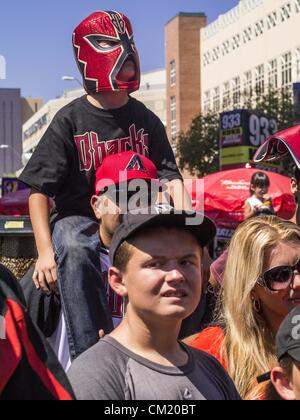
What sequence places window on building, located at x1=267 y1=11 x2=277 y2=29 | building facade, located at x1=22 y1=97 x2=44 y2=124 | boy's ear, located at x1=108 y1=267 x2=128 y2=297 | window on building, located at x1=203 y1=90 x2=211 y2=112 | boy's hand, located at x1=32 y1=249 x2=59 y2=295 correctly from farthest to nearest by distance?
building facade, located at x1=22 y1=97 x2=44 y2=124
window on building, located at x1=203 y1=90 x2=211 y2=112
window on building, located at x1=267 y1=11 x2=277 y2=29
boy's hand, located at x1=32 y1=249 x2=59 y2=295
boy's ear, located at x1=108 y1=267 x2=128 y2=297

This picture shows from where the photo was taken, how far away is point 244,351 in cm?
352

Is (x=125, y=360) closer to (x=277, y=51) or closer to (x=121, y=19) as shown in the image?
(x=121, y=19)

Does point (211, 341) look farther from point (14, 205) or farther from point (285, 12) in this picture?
point (285, 12)

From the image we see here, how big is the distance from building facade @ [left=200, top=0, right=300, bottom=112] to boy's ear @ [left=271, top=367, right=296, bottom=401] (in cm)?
4182

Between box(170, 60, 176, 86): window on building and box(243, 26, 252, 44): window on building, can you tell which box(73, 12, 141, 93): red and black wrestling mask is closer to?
box(243, 26, 252, 44): window on building

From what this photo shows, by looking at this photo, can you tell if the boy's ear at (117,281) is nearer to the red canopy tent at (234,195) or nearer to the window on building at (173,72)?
the red canopy tent at (234,195)

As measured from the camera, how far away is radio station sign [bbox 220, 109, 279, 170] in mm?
17250

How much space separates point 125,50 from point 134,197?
694 mm

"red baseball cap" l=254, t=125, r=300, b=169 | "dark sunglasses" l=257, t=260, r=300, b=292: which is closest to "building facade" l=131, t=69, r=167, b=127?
"red baseball cap" l=254, t=125, r=300, b=169

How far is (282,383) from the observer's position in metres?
2.62

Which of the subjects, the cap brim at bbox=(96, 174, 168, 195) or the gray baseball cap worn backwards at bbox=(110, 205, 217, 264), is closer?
the gray baseball cap worn backwards at bbox=(110, 205, 217, 264)

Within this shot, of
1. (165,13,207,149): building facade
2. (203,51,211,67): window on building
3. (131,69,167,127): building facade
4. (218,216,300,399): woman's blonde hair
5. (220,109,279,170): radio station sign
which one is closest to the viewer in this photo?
(218,216,300,399): woman's blonde hair

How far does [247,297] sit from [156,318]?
1.01 meters
